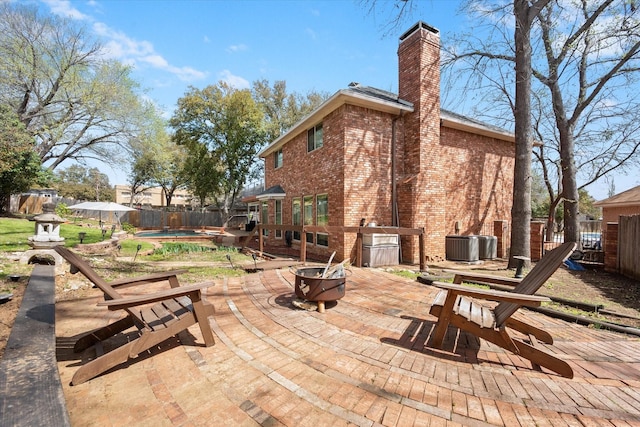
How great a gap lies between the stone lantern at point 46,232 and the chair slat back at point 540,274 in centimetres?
942

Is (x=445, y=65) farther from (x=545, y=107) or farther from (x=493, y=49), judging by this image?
(x=545, y=107)

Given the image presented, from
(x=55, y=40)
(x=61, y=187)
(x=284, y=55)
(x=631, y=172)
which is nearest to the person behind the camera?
(x=284, y=55)

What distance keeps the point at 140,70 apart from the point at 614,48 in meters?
24.2

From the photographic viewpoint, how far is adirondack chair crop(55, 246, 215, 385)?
230 centimetres

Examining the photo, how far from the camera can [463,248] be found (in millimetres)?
9227

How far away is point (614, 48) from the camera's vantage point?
29.4 feet

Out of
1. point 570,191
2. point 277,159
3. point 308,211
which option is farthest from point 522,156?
point 277,159

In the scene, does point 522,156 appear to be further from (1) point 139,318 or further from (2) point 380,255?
(1) point 139,318

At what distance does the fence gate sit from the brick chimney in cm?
441

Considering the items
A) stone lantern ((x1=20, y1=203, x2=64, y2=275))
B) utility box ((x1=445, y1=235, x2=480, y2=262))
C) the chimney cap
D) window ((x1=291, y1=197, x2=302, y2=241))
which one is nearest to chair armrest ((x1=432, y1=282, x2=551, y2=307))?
utility box ((x1=445, y1=235, x2=480, y2=262))

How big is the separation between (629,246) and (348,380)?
926 cm

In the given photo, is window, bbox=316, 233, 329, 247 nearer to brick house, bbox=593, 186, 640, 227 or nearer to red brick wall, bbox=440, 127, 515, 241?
red brick wall, bbox=440, 127, 515, 241

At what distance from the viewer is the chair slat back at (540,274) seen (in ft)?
8.48

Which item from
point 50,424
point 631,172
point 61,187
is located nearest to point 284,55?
point 50,424
